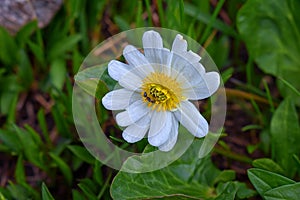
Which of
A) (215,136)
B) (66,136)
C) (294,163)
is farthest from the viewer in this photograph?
(66,136)

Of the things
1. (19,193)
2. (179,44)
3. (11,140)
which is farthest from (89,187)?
(179,44)

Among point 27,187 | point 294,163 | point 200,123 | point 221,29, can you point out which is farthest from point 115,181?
point 221,29

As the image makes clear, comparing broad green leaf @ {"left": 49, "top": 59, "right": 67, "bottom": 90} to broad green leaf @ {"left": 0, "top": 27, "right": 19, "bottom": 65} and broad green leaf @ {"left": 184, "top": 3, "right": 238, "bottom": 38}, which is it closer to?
broad green leaf @ {"left": 0, "top": 27, "right": 19, "bottom": 65}

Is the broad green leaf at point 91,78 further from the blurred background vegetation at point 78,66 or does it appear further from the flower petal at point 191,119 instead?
the blurred background vegetation at point 78,66

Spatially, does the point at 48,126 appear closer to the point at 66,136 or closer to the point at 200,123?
the point at 66,136

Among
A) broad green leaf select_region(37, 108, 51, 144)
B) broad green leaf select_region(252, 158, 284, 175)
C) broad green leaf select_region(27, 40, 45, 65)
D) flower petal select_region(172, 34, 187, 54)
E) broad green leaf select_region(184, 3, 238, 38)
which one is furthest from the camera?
broad green leaf select_region(184, 3, 238, 38)

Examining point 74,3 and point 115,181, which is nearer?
point 115,181

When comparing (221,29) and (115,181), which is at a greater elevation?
(221,29)

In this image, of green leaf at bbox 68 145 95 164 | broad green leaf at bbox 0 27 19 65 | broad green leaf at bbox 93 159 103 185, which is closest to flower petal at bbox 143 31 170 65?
broad green leaf at bbox 93 159 103 185
